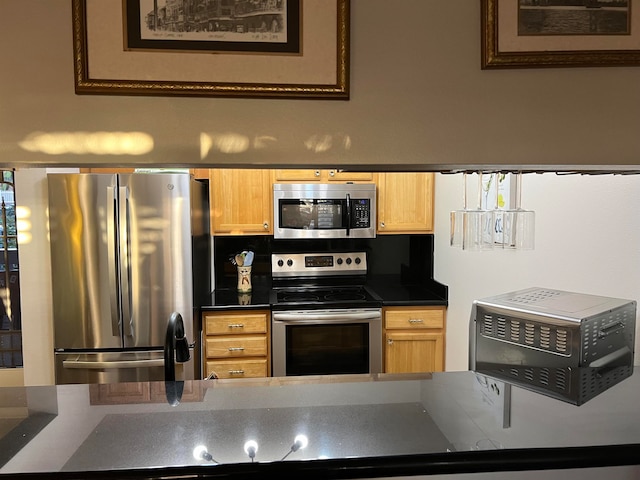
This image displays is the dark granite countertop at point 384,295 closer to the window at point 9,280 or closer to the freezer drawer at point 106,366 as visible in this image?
the freezer drawer at point 106,366

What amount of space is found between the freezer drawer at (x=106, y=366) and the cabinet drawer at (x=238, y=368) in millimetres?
507

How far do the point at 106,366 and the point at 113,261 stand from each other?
62 centimetres

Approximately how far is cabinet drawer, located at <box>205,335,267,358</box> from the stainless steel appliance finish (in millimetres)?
1820

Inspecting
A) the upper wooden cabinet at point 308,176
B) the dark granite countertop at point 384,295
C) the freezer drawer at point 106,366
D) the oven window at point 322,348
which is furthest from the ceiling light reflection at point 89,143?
the upper wooden cabinet at point 308,176

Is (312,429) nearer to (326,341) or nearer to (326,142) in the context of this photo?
(326,142)

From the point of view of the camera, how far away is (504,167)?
3.54ft

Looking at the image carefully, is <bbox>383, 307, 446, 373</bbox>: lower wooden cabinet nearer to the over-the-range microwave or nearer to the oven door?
the oven door

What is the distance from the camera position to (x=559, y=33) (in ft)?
3.25

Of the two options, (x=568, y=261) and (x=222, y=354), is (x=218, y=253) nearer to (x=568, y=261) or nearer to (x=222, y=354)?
(x=222, y=354)

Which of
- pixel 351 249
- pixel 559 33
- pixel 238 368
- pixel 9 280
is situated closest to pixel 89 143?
pixel 559 33

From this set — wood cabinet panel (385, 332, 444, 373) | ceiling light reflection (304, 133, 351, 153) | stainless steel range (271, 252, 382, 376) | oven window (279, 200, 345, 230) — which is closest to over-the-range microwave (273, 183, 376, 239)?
oven window (279, 200, 345, 230)

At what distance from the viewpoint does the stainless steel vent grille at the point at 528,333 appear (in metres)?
1.30

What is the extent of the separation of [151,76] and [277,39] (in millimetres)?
275

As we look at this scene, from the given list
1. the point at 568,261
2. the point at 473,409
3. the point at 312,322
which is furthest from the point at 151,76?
the point at 312,322
